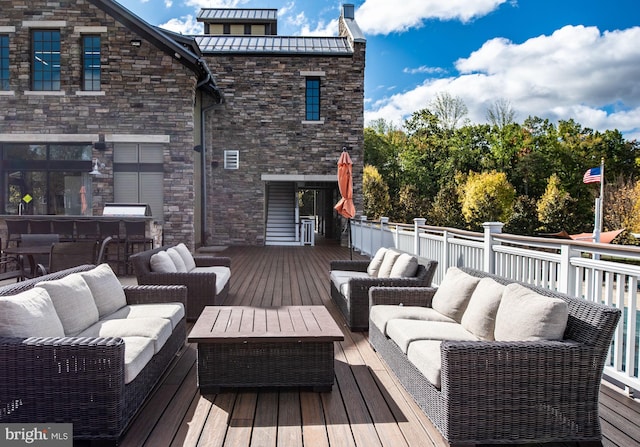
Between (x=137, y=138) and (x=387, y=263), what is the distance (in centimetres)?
812

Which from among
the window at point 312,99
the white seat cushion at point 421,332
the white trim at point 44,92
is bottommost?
the white seat cushion at point 421,332

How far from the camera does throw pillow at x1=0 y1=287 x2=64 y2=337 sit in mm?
2295

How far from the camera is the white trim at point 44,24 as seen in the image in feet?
34.4

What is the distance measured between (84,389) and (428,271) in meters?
3.16

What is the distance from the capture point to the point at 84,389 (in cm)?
223

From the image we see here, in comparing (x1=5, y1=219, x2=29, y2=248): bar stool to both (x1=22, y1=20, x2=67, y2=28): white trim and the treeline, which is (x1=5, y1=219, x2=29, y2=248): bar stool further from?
the treeline

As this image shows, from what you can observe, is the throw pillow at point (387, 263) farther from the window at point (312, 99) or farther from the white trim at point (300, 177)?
the window at point (312, 99)

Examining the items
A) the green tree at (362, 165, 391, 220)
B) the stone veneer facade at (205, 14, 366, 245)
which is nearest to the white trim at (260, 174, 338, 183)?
the stone veneer facade at (205, 14, 366, 245)

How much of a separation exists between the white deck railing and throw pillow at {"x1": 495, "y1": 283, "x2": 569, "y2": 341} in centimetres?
54

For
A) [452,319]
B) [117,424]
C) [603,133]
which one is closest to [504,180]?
[603,133]

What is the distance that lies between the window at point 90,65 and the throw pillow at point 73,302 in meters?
9.28

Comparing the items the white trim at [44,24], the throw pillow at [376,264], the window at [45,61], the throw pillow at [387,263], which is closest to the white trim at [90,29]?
the white trim at [44,24]

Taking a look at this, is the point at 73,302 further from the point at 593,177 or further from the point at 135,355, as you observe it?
the point at 593,177

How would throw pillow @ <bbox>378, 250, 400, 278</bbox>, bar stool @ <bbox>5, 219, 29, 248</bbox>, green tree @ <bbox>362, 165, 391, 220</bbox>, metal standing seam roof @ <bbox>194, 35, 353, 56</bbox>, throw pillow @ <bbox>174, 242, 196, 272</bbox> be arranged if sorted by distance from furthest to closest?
green tree @ <bbox>362, 165, 391, 220</bbox>
metal standing seam roof @ <bbox>194, 35, 353, 56</bbox>
bar stool @ <bbox>5, 219, 29, 248</bbox>
throw pillow @ <bbox>174, 242, 196, 272</bbox>
throw pillow @ <bbox>378, 250, 400, 278</bbox>
